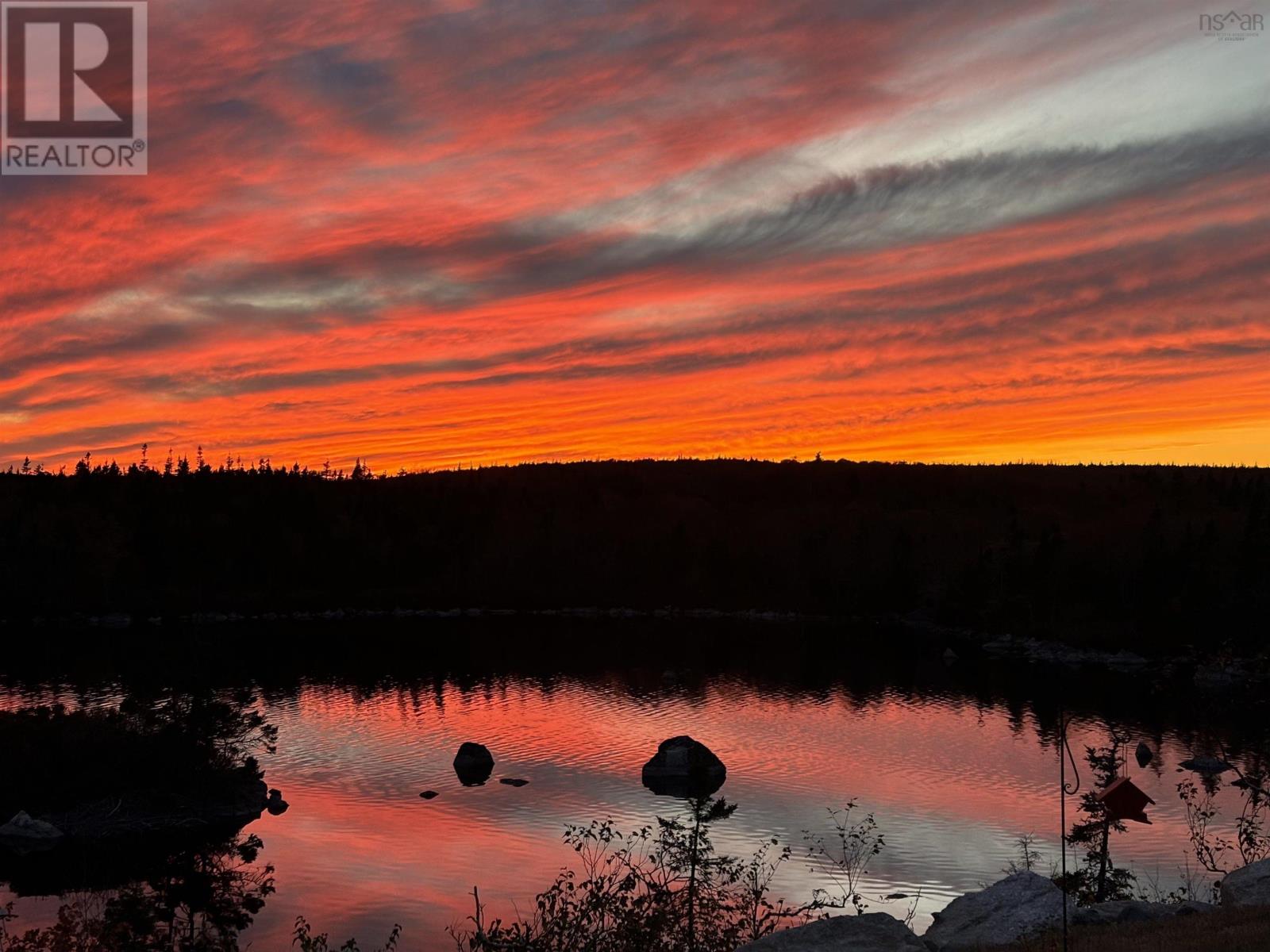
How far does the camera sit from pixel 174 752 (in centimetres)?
5872

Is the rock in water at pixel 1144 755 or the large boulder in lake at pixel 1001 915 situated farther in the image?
the rock in water at pixel 1144 755

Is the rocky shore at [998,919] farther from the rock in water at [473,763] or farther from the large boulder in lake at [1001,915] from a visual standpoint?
the rock in water at [473,763]

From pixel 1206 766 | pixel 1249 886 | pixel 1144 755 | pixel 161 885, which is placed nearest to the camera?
pixel 1249 886

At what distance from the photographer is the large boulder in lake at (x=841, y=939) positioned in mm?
21656

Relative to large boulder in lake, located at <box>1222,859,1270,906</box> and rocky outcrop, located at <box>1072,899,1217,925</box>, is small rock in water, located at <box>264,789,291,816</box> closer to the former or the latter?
rocky outcrop, located at <box>1072,899,1217,925</box>

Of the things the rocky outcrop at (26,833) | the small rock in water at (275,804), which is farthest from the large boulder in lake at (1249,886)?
the rocky outcrop at (26,833)

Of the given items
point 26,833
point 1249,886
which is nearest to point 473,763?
point 26,833

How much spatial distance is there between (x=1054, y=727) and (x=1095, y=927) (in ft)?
219

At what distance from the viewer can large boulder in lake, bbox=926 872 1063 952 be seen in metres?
28.2

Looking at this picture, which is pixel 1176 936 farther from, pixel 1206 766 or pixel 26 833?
pixel 1206 766

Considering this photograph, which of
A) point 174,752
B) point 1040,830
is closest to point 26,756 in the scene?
point 174,752

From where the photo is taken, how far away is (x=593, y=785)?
225 feet

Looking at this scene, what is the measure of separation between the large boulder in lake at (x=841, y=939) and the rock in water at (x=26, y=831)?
147 ft

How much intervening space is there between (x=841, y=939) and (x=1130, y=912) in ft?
37.4
